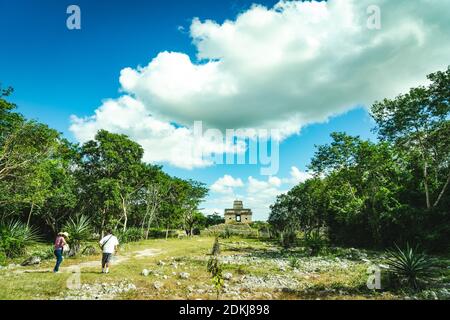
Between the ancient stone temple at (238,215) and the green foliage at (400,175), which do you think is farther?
the ancient stone temple at (238,215)

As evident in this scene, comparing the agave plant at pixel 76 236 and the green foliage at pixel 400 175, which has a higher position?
the green foliage at pixel 400 175

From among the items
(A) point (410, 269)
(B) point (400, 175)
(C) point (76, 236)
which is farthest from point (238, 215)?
(A) point (410, 269)

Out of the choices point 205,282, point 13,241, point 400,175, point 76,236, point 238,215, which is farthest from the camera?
point 238,215

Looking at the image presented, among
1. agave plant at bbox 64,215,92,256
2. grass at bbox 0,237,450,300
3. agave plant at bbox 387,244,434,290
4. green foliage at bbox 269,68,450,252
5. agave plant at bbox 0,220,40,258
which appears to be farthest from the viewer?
green foliage at bbox 269,68,450,252

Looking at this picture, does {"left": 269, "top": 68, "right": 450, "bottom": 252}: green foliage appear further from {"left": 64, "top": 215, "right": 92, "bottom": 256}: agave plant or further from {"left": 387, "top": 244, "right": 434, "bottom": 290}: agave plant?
{"left": 64, "top": 215, "right": 92, "bottom": 256}: agave plant

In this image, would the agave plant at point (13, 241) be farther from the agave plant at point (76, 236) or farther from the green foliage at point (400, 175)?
the green foliage at point (400, 175)

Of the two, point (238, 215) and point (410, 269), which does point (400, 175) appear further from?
point (238, 215)

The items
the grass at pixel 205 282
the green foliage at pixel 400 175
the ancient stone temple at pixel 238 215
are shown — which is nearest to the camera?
the grass at pixel 205 282

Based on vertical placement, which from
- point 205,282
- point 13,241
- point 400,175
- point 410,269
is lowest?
point 205,282

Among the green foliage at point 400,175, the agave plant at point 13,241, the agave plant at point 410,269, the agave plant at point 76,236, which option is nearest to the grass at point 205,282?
the agave plant at point 410,269

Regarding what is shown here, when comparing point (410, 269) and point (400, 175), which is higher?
point (400, 175)

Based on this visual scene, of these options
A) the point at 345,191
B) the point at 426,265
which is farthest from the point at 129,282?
the point at 345,191

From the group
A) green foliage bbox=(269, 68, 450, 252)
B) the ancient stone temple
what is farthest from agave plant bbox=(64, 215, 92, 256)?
the ancient stone temple
